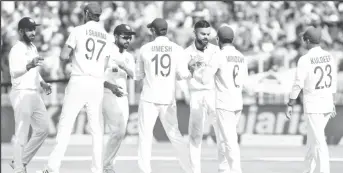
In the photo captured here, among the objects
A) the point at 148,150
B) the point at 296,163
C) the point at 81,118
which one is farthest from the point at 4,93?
the point at 148,150

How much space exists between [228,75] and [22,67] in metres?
3.00

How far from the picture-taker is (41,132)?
12.8 meters

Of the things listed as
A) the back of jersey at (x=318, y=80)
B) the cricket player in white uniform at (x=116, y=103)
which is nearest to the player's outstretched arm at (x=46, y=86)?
the cricket player in white uniform at (x=116, y=103)

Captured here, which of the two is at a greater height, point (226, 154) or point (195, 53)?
point (195, 53)

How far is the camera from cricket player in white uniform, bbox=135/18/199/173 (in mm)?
12109

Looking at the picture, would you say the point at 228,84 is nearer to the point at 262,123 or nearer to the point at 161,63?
the point at 161,63

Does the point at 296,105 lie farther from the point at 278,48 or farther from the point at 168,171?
the point at 168,171

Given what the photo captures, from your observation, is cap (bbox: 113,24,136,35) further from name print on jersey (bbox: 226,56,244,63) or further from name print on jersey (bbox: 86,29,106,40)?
name print on jersey (bbox: 226,56,244,63)

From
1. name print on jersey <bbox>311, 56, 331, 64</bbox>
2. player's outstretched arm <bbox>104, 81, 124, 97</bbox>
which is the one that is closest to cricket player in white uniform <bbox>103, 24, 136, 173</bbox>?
player's outstretched arm <bbox>104, 81, 124, 97</bbox>

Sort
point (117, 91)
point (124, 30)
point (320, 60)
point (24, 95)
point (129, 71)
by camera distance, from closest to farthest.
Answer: point (320, 60)
point (117, 91)
point (24, 95)
point (129, 71)
point (124, 30)

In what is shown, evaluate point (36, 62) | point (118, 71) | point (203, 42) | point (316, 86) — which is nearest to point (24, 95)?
point (36, 62)

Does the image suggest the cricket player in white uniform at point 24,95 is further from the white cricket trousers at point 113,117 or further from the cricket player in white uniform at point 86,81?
the white cricket trousers at point 113,117

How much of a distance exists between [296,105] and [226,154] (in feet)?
30.1

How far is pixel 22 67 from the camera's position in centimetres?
1238
